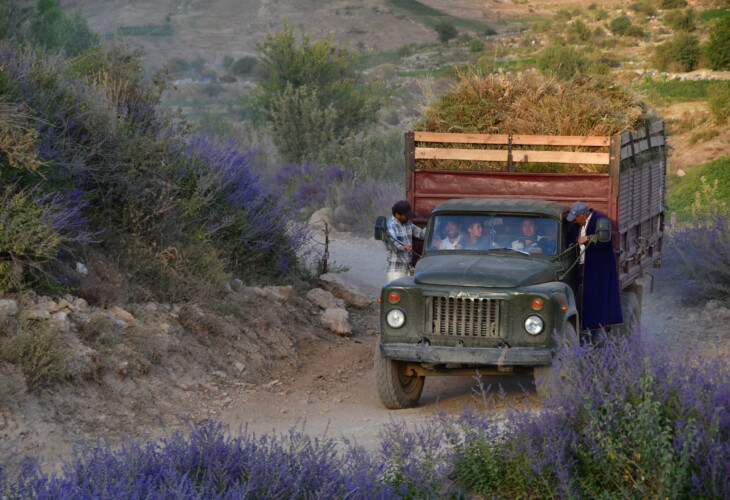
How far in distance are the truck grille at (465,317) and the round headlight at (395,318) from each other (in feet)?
0.92

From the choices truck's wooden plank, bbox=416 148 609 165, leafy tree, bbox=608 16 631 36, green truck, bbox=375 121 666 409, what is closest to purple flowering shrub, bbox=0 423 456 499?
green truck, bbox=375 121 666 409

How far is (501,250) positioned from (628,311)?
2.20 meters

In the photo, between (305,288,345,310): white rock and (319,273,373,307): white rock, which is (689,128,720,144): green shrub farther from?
(305,288,345,310): white rock

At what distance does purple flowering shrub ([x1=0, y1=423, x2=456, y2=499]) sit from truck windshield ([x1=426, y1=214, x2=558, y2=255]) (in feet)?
11.1

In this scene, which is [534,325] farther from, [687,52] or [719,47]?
[687,52]

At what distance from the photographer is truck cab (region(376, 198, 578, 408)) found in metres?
7.18

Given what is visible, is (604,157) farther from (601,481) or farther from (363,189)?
(363,189)

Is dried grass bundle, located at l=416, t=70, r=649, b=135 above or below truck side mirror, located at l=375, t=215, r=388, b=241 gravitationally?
above

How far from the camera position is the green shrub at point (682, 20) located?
48094mm

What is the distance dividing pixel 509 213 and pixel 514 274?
966mm

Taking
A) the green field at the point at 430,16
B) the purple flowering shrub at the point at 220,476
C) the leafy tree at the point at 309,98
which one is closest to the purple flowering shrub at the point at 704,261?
the purple flowering shrub at the point at 220,476

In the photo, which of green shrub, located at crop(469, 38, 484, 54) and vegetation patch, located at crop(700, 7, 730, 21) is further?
green shrub, located at crop(469, 38, 484, 54)

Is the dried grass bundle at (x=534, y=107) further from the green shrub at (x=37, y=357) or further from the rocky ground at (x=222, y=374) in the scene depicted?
the green shrub at (x=37, y=357)

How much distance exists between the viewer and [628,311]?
932cm
